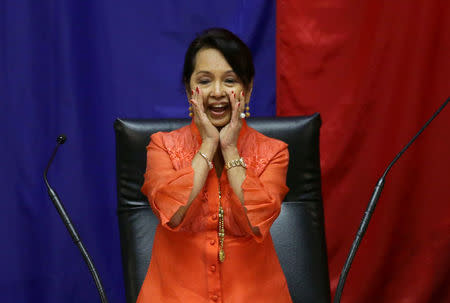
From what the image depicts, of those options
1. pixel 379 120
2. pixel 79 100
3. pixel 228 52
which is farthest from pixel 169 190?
pixel 379 120

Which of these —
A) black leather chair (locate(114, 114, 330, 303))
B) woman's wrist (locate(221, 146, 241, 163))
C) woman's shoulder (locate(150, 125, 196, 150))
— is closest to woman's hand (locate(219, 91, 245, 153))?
woman's wrist (locate(221, 146, 241, 163))

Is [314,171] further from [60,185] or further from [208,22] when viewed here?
[60,185]

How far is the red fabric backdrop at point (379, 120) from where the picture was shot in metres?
1.97

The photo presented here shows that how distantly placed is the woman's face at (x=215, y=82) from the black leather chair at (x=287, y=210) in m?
0.41

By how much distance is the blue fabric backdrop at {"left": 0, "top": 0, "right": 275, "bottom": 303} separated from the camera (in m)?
1.97

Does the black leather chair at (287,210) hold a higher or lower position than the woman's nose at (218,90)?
lower

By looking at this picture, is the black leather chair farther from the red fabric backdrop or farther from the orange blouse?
the red fabric backdrop

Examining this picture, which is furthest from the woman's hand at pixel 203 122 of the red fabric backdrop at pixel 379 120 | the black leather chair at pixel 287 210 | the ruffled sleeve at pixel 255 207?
the red fabric backdrop at pixel 379 120

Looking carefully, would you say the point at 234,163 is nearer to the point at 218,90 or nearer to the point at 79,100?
the point at 218,90

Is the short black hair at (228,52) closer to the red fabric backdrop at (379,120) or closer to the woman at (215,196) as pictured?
the woman at (215,196)

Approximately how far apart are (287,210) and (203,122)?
0.56 metres

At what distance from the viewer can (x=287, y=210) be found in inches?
64.9

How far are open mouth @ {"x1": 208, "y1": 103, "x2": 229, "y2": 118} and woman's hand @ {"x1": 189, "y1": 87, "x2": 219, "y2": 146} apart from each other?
29mm

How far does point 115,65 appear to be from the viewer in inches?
80.0
